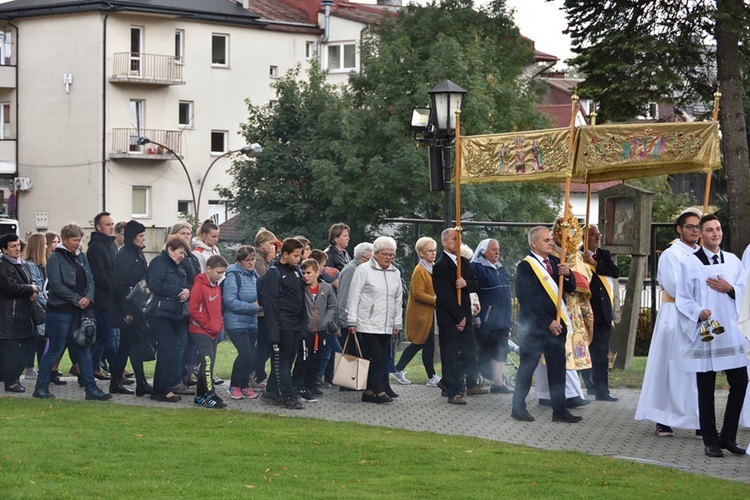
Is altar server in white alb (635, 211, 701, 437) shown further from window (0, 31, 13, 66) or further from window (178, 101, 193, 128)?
window (0, 31, 13, 66)

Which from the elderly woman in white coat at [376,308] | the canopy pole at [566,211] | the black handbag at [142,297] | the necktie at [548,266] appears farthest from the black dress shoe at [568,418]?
the black handbag at [142,297]

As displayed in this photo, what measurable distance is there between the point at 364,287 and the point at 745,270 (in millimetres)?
4756

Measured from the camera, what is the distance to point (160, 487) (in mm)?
9133

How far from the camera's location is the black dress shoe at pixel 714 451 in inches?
453

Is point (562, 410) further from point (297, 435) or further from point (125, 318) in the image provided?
point (125, 318)

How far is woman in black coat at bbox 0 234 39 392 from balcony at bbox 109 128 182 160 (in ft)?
153

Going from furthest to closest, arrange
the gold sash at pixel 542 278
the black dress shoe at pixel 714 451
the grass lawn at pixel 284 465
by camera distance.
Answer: the gold sash at pixel 542 278 < the black dress shoe at pixel 714 451 < the grass lawn at pixel 284 465

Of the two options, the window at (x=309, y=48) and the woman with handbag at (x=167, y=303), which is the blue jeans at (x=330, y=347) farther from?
the window at (x=309, y=48)

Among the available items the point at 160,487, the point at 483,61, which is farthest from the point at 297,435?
the point at 483,61

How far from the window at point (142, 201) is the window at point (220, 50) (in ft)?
23.8

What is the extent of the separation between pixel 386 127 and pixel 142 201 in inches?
Answer: 845

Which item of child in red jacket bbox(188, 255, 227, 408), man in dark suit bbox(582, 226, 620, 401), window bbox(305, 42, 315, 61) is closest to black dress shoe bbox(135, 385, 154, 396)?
child in red jacket bbox(188, 255, 227, 408)

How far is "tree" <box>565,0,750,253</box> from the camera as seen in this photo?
2472 cm

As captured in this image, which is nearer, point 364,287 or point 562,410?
point 562,410
